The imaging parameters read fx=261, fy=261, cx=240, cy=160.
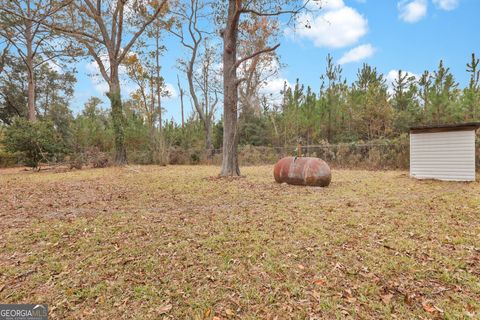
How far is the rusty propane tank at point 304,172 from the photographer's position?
22.3 ft

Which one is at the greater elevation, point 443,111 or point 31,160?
point 443,111

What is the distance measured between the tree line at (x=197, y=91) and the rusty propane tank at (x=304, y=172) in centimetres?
211

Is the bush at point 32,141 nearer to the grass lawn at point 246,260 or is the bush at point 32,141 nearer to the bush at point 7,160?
the bush at point 7,160

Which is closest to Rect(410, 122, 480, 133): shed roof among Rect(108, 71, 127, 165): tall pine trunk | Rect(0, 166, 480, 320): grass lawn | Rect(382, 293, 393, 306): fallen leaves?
Rect(0, 166, 480, 320): grass lawn

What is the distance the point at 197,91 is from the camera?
20.4 metres

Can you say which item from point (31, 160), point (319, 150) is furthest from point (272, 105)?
point (31, 160)

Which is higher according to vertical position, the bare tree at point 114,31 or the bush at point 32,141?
the bare tree at point 114,31

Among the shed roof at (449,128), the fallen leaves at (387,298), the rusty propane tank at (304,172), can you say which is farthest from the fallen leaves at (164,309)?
the shed roof at (449,128)

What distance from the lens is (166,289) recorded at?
2.28 meters

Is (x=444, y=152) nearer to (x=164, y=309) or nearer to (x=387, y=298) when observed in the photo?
(x=387, y=298)

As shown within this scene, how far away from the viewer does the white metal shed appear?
7.06 meters

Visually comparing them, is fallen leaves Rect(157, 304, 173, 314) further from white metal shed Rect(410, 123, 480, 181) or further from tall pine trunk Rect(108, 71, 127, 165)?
tall pine trunk Rect(108, 71, 127, 165)

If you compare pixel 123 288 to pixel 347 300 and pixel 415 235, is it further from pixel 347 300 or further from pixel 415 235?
pixel 415 235

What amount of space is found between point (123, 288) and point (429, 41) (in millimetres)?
10650
